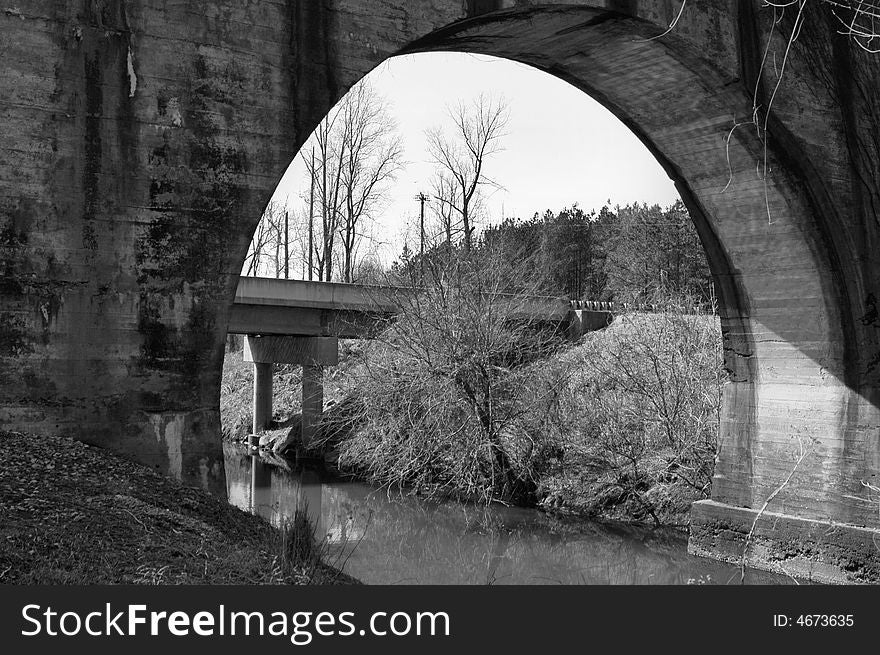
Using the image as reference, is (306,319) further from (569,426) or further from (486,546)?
(486,546)

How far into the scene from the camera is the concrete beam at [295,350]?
76.6ft

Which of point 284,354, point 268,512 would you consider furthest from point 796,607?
point 284,354

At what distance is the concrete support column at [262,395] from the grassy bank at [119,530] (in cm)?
2100

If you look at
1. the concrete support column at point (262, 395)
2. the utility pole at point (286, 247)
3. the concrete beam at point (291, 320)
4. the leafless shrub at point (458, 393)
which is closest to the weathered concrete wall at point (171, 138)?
the leafless shrub at point (458, 393)

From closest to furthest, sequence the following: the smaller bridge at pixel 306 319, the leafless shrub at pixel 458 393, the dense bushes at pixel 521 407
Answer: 1. the dense bushes at pixel 521 407
2. the leafless shrub at pixel 458 393
3. the smaller bridge at pixel 306 319

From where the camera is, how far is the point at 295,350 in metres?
24.3

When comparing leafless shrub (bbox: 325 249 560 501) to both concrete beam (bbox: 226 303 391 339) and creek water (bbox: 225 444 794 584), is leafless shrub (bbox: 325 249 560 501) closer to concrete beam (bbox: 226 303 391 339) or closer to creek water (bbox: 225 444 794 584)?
creek water (bbox: 225 444 794 584)

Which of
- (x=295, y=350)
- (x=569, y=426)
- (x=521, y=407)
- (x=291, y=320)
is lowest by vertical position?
(x=569, y=426)

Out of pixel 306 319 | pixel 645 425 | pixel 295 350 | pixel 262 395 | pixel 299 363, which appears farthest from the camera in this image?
pixel 262 395

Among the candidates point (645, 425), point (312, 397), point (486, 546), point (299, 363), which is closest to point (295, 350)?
point (299, 363)

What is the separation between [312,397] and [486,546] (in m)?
10.3

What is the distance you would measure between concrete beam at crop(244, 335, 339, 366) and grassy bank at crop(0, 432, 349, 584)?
17223mm

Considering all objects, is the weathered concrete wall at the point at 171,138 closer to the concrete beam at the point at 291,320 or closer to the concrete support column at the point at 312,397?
the concrete beam at the point at 291,320

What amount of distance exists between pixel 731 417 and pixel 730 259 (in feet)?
5.78
